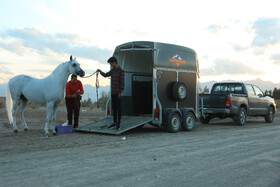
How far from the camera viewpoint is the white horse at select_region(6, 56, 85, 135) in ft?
31.2

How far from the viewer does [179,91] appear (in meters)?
10.8

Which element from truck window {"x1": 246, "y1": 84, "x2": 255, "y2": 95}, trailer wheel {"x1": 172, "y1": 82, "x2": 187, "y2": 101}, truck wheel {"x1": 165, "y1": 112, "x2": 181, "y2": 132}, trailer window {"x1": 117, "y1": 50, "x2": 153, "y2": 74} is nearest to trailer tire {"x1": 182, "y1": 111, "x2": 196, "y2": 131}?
truck wheel {"x1": 165, "y1": 112, "x2": 181, "y2": 132}

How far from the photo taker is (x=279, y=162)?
5.85 metres

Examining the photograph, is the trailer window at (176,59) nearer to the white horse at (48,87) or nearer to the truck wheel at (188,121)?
the truck wheel at (188,121)

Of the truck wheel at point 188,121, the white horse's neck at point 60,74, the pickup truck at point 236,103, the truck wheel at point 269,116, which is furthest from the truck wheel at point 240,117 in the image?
the white horse's neck at point 60,74

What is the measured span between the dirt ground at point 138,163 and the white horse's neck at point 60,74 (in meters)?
2.15

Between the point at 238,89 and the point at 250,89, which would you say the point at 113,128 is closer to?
the point at 238,89

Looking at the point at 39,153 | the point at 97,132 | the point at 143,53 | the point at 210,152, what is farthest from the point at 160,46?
the point at 39,153

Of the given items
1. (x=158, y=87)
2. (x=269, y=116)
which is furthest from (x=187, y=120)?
(x=269, y=116)

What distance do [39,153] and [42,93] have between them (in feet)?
11.8

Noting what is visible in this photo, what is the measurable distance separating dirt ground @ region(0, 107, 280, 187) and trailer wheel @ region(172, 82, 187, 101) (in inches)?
100

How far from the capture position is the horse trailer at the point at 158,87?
1027 centimetres

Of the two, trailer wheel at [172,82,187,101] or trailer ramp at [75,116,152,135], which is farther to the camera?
trailer wheel at [172,82,187,101]

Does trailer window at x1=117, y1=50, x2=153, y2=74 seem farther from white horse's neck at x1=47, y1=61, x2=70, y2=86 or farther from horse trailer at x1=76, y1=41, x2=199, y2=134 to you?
white horse's neck at x1=47, y1=61, x2=70, y2=86
